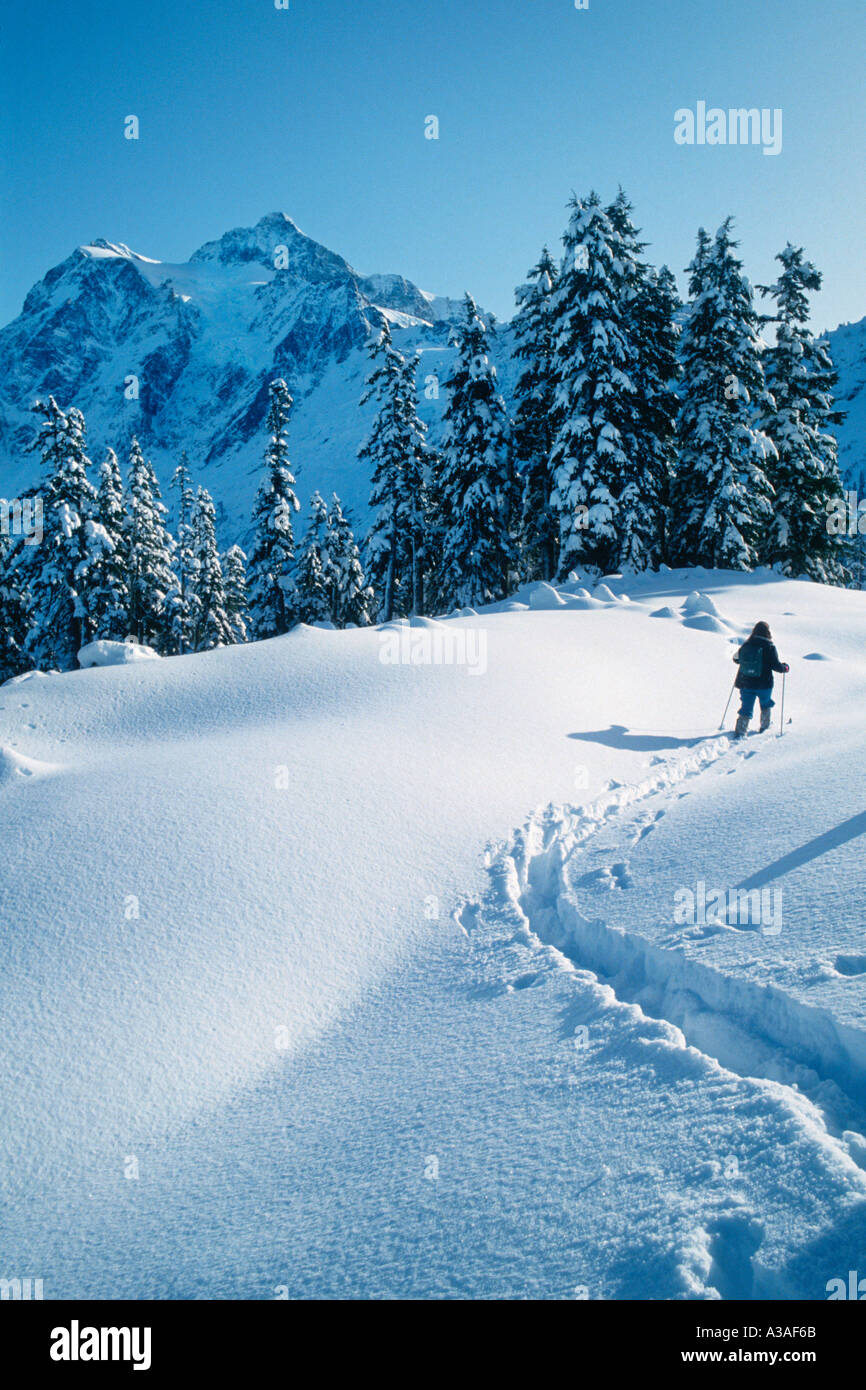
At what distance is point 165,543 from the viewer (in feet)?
121

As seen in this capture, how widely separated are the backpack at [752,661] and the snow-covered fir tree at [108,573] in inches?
898

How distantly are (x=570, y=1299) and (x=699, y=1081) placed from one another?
118 centimetres

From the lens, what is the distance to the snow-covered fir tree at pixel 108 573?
87.5ft

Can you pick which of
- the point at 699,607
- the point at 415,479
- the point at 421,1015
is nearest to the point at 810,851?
the point at 421,1015

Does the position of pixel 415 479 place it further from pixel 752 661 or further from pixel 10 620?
pixel 752 661

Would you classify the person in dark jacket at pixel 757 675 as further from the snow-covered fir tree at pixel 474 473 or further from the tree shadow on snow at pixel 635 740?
the snow-covered fir tree at pixel 474 473

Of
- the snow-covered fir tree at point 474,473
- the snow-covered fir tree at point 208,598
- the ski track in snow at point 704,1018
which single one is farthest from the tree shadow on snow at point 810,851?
the snow-covered fir tree at point 208,598

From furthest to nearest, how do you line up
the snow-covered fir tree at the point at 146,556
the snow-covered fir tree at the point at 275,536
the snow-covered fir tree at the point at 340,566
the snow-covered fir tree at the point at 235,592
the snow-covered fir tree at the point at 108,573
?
the snow-covered fir tree at the point at 235,592, the snow-covered fir tree at the point at 340,566, the snow-covered fir tree at the point at 275,536, the snow-covered fir tree at the point at 146,556, the snow-covered fir tree at the point at 108,573

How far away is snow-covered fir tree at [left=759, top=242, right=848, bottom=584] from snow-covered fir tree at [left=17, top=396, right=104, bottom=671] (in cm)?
2583

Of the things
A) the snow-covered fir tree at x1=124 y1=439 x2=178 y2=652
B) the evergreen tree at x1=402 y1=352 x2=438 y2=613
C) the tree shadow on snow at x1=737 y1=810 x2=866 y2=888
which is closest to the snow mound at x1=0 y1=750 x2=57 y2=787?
the tree shadow on snow at x1=737 y1=810 x2=866 y2=888

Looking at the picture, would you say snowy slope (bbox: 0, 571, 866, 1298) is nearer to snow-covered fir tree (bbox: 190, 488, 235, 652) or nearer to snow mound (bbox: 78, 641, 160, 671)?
snow mound (bbox: 78, 641, 160, 671)

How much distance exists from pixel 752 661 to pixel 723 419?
59.2ft

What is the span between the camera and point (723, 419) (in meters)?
24.3
